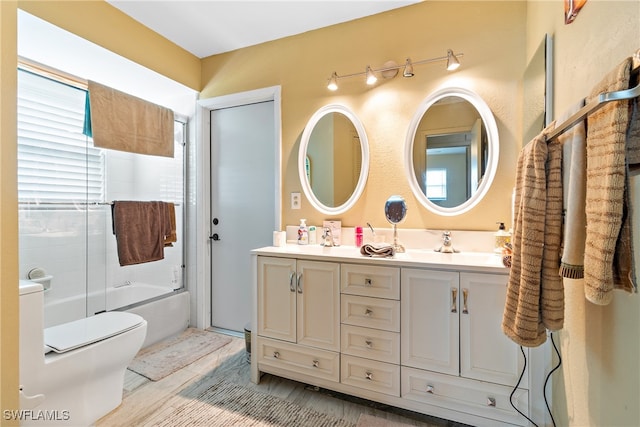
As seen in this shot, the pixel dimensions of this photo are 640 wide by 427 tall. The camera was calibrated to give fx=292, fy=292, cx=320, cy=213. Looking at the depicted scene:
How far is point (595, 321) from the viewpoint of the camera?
2.98ft

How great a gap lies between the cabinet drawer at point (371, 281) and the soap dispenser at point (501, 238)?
62cm

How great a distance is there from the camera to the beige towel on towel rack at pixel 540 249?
917 millimetres

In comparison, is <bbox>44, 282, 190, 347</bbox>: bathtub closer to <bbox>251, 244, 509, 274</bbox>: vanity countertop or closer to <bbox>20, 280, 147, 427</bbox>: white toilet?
<bbox>20, 280, 147, 427</bbox>: white toilet

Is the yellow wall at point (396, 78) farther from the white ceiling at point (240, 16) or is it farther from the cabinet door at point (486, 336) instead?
the cabinet door at point (486, 336)

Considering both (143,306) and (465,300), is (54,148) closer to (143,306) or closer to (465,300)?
(143,306)

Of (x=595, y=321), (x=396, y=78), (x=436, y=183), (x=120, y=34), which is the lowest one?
(x=595, y=321)

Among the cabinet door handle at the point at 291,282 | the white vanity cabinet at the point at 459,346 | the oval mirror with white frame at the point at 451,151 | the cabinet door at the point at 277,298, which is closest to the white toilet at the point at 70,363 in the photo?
the cabinet door at the point at 277,298


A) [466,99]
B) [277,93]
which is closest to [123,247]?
[277,93]

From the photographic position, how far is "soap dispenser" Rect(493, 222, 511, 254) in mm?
1622

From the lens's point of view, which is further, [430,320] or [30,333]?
[430,320]

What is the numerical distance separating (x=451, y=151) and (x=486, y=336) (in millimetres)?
1098

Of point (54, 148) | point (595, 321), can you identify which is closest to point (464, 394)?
point (595, 321)

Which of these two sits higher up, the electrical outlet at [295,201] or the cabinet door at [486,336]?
the electrical outlet at [295,201]

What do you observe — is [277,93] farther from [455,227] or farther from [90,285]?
[90,285]
